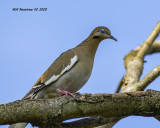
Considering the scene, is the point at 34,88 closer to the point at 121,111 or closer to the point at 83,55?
the point at 83,55

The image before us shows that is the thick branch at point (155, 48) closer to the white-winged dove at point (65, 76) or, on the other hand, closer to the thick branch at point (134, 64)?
the thick branch at point (134, 64)

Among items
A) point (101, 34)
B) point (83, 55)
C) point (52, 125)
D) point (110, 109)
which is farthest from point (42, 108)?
point (101, 34)

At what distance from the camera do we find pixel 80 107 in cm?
374

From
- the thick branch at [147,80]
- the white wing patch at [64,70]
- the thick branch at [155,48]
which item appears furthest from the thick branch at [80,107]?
the thick branch at [155,48]

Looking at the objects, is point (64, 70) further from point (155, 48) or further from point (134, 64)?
point (155, 48)

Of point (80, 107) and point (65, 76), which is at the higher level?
point (65, 76)

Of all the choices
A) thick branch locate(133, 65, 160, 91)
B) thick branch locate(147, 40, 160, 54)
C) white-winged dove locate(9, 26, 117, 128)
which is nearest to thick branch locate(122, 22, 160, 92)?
thick branch locate(133, 65, 160, 91)

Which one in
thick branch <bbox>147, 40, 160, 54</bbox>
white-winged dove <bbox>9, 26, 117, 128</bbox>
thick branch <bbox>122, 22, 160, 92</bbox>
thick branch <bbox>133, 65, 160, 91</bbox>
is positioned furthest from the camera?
thick branch <bbox>147, 40, 160, 54</bbox>

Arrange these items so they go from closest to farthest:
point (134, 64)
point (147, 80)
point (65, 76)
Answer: point (65, 76)
point (147, 80)
point (134, 64)

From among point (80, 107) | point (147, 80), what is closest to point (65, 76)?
point (80, 107)

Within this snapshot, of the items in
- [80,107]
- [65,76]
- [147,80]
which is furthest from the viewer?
[147,80]

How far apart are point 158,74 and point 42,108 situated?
8.55 ft

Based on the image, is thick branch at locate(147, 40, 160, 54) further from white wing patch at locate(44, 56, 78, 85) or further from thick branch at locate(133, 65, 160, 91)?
white wing patch at locate(44, 56, 78, 85)

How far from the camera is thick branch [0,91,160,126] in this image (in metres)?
3.50
